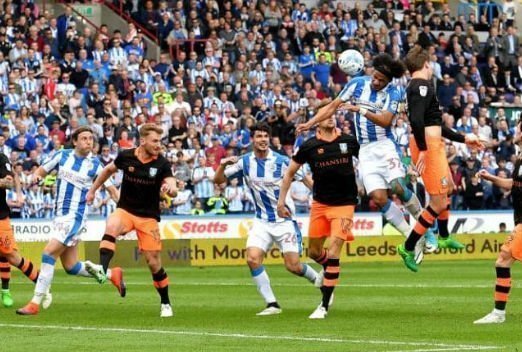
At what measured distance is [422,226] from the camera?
62.9ft

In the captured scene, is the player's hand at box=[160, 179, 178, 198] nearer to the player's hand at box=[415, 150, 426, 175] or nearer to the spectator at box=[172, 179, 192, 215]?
the player's hand at box=[415, 150, 426, 175]

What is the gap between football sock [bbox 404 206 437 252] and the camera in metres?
19.1

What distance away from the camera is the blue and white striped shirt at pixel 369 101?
19.6 m

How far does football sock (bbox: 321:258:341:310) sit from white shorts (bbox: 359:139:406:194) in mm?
1573

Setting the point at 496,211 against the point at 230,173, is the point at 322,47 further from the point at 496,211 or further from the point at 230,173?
the point at 230,173

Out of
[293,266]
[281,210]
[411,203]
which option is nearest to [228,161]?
[281,210]

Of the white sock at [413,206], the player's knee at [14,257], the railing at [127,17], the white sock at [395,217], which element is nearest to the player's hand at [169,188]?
the white sock at [395,217]

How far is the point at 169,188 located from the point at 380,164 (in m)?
3.07

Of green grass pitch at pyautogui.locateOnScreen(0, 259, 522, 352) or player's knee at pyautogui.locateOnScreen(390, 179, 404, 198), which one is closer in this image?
green grass pitch at pyautogui.locateOnScreen(0, 259, 522, 352)

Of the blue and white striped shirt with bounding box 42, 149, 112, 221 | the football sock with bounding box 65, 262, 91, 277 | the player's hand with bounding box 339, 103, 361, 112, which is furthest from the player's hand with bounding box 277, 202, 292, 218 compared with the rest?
the football sock with bounding box 65, 262, 91, 277

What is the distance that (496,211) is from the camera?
128 feet

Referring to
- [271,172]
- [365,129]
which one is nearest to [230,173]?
[271,172]

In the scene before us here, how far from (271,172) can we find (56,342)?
16.8 feet

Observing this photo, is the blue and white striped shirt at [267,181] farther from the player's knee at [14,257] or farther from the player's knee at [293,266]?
the player's knee at [14,257]
